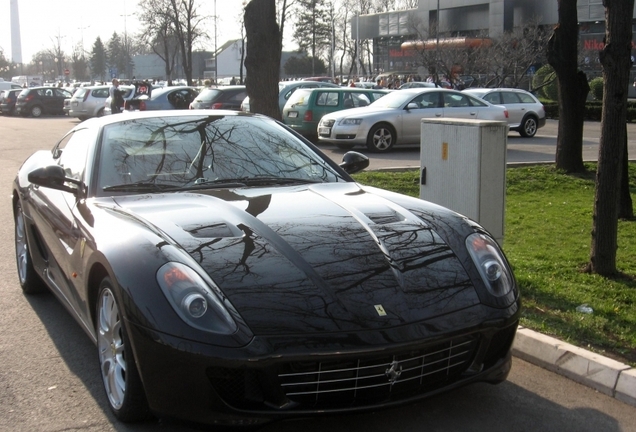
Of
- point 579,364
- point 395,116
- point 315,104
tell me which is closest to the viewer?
point 579,364

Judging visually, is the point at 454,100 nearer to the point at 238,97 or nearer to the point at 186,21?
the point at 238,97

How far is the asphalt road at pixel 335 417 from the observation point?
380cm

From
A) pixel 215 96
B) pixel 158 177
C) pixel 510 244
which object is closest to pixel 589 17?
pixel 215 96

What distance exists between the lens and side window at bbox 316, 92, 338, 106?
67.2 ft

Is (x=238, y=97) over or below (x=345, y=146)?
over

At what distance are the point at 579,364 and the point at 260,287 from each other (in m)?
2.07

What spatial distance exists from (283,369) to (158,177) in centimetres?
199

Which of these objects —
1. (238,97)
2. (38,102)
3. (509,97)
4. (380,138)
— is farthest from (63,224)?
(38,102)

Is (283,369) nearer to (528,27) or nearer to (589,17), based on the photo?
(528,27)

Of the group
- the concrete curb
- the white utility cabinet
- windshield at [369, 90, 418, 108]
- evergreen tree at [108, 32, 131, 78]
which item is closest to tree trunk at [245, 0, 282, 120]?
the white utility cabinet

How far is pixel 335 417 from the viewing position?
11.1ft

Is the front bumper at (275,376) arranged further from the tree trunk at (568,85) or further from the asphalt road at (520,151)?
the asphalt road at (520,151)

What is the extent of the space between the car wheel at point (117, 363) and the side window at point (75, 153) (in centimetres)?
128

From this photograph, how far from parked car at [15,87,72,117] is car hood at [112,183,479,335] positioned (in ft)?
123
